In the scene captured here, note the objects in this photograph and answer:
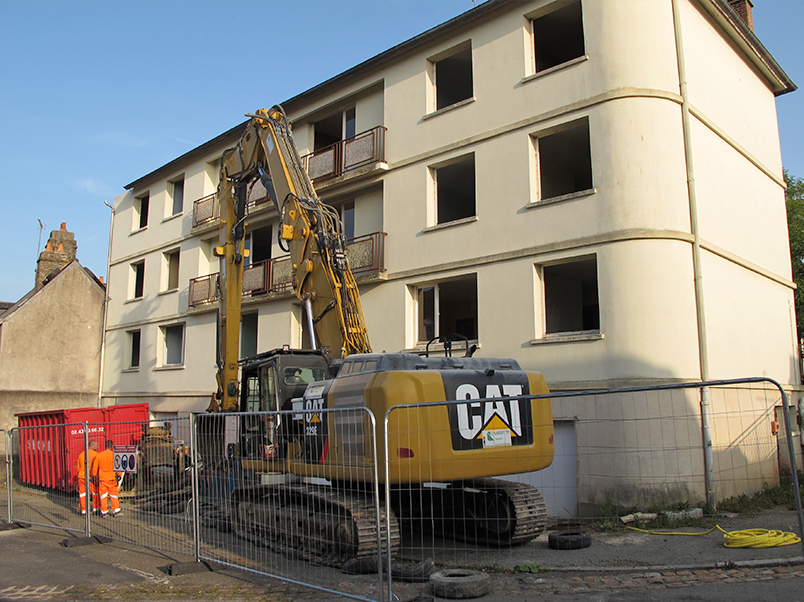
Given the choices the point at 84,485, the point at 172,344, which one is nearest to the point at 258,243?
the point at 172,344

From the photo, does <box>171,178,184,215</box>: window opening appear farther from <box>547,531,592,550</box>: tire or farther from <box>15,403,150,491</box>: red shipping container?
<box>547,531,592,550</box>: tire

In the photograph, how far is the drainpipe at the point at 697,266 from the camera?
10.8 m

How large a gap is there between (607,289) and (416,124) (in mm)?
6595

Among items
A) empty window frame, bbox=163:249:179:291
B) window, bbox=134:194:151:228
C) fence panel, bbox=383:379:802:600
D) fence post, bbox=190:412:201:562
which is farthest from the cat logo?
window, bbox=134:194:151:228

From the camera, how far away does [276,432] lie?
8664 millimetres

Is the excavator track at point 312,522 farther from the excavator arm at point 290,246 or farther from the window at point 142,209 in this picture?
the window at point 142,209

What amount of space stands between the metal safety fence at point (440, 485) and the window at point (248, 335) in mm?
8076

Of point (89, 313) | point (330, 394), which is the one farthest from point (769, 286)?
point (89, 313)

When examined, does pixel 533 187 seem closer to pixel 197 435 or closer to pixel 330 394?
pixel 330 394

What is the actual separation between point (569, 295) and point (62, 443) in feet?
39.0

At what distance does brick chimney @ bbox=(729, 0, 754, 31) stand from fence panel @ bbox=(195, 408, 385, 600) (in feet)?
51.3

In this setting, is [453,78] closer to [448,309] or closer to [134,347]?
[448,309]

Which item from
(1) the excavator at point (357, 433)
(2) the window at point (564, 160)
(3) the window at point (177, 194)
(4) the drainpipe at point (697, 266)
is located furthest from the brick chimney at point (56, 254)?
(4) the drainpipe at point (697, 266)

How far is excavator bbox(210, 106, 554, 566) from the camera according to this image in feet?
22.9
